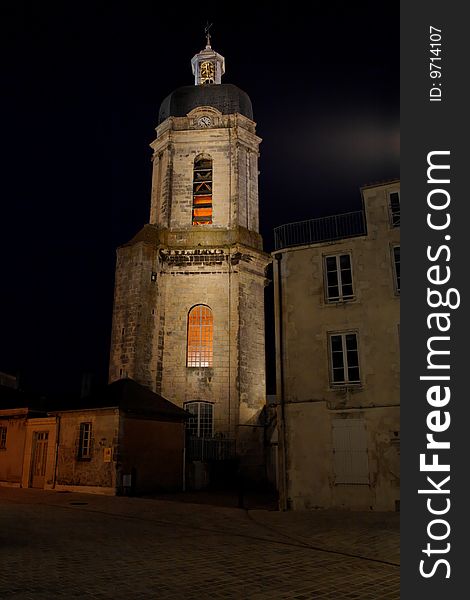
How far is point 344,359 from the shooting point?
14867 millimetres

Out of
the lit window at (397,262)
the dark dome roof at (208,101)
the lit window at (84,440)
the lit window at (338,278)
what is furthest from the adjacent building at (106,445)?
the dark dome roof at (208,101)

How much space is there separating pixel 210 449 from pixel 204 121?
17.9m

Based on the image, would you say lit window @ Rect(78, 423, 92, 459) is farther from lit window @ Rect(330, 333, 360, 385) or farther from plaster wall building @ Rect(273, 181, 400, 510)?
lit window @ Rect(330, 333, 360, 385)

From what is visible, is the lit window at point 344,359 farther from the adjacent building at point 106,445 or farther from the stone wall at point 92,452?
the stone wall at point 92,452

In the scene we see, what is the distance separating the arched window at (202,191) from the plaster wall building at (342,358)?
12.8 meters

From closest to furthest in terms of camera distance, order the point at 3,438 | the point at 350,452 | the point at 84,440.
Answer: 1. the point at 350,452
2. the point at 84,440
3. the point at 3,438

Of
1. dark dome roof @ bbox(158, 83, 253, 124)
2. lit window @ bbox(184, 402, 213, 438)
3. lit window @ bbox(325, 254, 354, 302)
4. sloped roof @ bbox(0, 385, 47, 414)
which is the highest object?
dark dome roof @ bbox(158, 83, 253, 124)

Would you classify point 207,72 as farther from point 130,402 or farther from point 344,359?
point 344,359

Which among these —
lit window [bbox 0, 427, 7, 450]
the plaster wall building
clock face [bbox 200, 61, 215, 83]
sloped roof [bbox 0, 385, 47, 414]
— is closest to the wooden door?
sloped roof [bbox 0, 385, 47, 414]

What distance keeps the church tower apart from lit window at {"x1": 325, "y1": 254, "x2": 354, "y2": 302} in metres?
10.3

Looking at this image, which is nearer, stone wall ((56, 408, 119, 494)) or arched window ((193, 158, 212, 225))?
stone wall ((56, 408, 119, 494))

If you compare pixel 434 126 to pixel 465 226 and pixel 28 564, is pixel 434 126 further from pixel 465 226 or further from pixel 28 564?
pixel 28 564

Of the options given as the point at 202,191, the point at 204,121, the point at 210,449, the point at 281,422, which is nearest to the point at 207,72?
the point at 204,121

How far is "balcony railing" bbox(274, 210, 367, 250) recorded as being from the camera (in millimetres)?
15974
